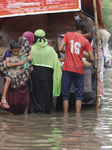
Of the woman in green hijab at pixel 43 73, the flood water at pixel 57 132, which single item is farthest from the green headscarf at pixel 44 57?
the flood water at pixel 57 132

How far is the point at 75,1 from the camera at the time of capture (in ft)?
21.3

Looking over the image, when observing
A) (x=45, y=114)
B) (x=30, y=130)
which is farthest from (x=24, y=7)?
(x=30, y=130)

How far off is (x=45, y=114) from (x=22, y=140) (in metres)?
2.01

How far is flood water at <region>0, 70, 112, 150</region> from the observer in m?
3.59

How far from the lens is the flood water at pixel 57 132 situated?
141 inches

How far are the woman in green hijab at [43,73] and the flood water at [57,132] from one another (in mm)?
259

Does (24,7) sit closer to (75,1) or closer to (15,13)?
(15,13)

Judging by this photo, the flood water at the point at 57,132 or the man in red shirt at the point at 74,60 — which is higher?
the man in red shirt at the point at 74,60

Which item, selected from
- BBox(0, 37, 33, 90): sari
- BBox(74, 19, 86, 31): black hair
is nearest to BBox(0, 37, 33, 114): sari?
BBox(0, 37, 33, 90): sari

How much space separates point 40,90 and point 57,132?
1584mm

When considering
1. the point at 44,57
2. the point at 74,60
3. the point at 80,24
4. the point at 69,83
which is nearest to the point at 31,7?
the point at 80,24

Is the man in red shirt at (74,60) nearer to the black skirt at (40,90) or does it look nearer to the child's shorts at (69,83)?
the child's shorts at (69,83)

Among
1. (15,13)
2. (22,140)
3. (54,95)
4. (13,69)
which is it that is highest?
(15,13)

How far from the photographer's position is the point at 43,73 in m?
5.71
